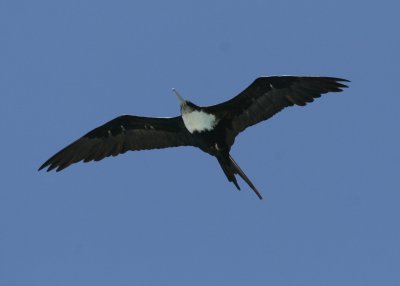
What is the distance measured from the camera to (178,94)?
12.1 m

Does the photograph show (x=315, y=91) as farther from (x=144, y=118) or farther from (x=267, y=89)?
(x=144, y=118)

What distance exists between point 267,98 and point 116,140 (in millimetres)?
1984

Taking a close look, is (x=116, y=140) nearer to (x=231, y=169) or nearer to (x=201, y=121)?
(x=201, y=121)

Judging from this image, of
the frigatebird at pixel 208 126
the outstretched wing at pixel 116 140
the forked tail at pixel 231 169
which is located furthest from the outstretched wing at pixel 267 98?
the outstretched wing at pixel 116 140

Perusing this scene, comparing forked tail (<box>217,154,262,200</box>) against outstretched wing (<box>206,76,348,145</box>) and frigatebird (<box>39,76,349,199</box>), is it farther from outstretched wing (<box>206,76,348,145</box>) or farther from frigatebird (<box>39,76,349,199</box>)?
outstretched wing (<box>206,76,348,145</box>)

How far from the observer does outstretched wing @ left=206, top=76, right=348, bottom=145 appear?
1166 centimetres

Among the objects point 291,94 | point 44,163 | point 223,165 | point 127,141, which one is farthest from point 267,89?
point 44,163

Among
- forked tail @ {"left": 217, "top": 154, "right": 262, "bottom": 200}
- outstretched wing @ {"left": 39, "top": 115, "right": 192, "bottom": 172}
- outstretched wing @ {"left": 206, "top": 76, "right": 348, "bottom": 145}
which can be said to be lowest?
forked tail @ {"left": 217, "top": 154, "right": 262, "bottom": 200}

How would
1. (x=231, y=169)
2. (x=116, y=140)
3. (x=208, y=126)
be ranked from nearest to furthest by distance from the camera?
(x=231, y=169), (x=208, y=126), (x=116, y=140)

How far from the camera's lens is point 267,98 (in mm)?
11867

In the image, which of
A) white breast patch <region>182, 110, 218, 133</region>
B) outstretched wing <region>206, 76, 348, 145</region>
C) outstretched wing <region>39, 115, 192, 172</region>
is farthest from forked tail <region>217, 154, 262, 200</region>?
outstretched wing <region>39, 115, 192, 172</region>

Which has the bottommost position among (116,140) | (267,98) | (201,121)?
(267,98)

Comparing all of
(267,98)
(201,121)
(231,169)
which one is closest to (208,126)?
(201,121)

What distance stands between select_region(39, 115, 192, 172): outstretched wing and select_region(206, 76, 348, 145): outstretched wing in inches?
33.4
